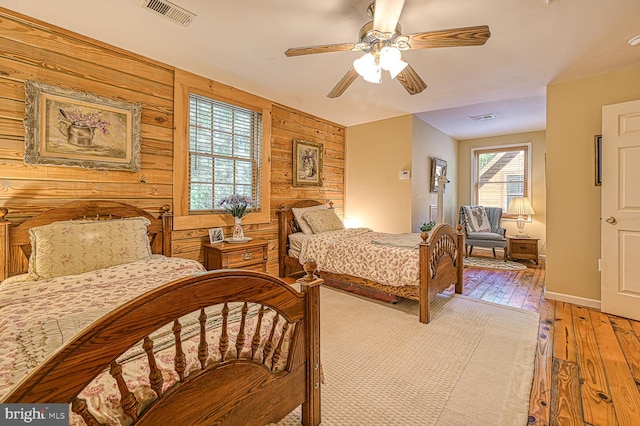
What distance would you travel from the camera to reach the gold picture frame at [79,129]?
2.13 metres

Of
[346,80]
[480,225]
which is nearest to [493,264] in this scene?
[480,225]

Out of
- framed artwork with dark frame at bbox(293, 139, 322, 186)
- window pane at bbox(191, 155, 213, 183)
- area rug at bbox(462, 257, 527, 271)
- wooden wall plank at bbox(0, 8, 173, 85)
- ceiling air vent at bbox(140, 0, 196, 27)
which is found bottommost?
area rug at bbox(462, 257, 527, 271)

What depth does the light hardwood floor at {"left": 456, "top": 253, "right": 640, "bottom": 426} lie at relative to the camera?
1570mm

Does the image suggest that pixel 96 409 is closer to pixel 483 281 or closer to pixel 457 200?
pixel 483 281

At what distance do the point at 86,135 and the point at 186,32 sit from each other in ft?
3.84

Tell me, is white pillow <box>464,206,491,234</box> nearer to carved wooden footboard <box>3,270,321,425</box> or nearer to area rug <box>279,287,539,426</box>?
area rug <box>279,287,539,426</box>

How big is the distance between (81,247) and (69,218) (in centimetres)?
47

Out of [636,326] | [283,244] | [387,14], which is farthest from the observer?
[283,244]

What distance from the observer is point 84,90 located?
2357mm

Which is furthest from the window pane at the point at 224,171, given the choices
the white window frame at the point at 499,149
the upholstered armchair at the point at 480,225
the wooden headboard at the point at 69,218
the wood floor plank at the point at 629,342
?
the white window frame at the point at 499,149

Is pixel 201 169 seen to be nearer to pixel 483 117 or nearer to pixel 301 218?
pixel 301 218

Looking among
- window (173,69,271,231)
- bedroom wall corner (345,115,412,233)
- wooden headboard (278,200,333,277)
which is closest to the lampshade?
bedroom wall corner (345,115,412,233)

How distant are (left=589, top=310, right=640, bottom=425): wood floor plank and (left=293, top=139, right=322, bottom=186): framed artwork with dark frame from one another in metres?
3.60

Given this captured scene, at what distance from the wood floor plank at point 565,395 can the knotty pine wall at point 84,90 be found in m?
3.15
